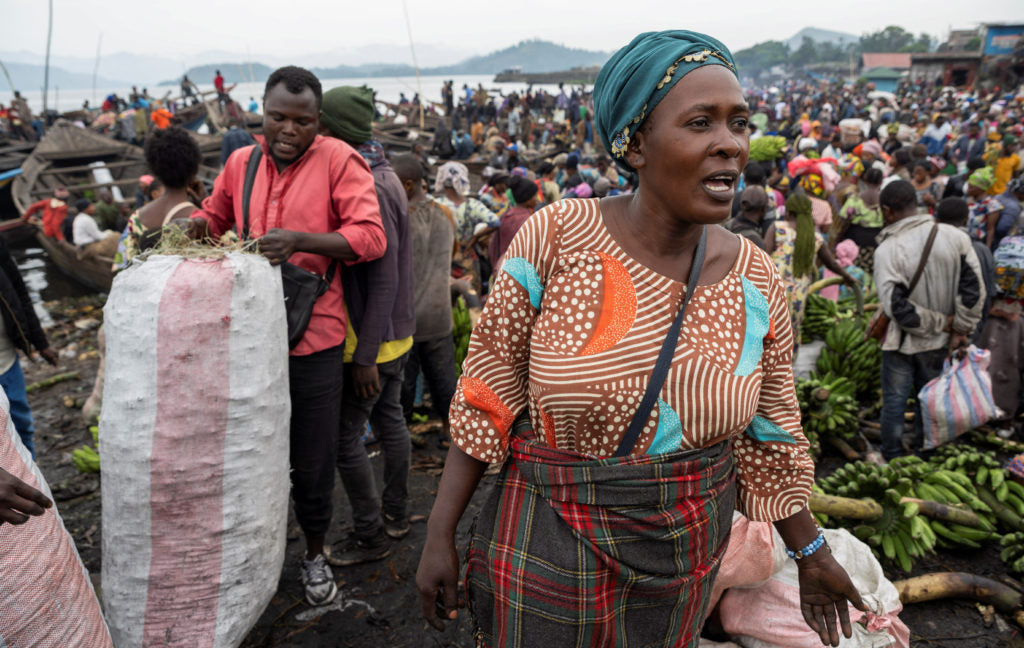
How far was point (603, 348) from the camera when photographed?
3.77 feet

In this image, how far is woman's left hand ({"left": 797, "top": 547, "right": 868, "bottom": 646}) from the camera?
143cm

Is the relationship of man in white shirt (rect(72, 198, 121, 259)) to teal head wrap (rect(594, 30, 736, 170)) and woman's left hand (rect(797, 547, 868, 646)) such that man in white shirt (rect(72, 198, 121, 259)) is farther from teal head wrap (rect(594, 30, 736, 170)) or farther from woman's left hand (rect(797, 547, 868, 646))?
woman's left hand (rect(797, 547, 868, 646))

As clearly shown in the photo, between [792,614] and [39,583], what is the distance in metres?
2.16

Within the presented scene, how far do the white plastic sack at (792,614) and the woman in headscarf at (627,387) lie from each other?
2.74 feet

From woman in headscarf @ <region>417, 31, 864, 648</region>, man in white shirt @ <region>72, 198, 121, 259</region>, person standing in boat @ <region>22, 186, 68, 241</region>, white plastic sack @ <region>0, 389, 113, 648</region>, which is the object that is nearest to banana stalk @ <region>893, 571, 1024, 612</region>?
woman in headscarf @ <region>417, 31, 864, 648</region>

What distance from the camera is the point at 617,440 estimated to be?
1181 mm

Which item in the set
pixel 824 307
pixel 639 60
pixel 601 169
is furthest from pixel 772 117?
pixel 639 60

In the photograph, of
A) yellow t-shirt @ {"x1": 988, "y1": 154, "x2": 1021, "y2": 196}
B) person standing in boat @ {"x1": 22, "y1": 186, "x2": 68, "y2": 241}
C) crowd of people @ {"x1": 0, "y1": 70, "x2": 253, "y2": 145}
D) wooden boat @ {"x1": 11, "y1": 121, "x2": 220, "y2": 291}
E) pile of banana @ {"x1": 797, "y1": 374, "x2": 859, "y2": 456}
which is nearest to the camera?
pile of banana @ {"x1": 797, "y1": 374, "x2": 859, "y2": 456}

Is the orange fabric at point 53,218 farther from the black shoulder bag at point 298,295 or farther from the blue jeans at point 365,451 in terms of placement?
the black shoulder bag at point 298,295

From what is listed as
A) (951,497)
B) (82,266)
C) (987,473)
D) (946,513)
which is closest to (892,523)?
(946,513)

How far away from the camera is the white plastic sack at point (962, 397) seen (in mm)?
3549

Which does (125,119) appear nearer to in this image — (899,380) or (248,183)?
(248,183)

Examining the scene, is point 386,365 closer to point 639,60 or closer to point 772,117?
point 639,60

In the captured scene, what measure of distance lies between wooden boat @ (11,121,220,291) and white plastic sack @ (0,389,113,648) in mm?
11404
